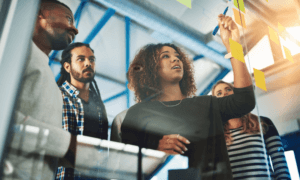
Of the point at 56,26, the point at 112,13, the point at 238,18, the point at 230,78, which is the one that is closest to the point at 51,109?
the point at 56,26

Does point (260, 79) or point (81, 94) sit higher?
point (260, 79)

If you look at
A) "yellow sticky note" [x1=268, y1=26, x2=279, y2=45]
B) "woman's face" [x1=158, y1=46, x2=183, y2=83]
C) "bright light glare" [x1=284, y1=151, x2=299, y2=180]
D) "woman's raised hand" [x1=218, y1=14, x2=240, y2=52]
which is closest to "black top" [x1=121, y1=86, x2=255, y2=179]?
"woman's face" [x1=158, y1=46, x2=183, y2=83]

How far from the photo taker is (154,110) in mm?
863

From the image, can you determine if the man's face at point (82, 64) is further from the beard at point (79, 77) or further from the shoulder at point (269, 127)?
the shoulder at point (269, 127)

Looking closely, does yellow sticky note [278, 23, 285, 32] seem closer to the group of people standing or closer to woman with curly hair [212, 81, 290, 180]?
the group of people standing

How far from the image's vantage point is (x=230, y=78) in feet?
3.67

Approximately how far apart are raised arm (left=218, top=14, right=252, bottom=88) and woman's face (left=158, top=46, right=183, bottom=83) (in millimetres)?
310

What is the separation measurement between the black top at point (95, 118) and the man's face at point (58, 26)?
0.18 metres

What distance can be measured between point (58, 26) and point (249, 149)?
0.94 meters

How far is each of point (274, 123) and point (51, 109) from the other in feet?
3.91

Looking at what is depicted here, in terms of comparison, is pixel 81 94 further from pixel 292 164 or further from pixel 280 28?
pixel 280 28

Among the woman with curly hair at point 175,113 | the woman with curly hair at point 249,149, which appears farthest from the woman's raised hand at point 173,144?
the woman with curly hair at point 249,149

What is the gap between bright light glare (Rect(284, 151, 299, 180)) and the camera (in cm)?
128

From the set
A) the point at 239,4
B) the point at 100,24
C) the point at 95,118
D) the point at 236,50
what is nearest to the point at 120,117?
the point at 95,118
